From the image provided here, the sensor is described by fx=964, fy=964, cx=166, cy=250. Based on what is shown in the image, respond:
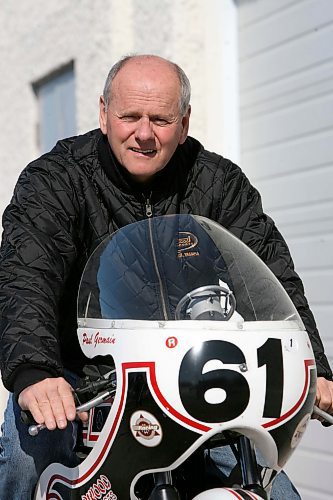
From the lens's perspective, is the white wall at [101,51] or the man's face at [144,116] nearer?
the man's face at [144,116]

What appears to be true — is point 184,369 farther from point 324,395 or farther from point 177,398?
point 324,395

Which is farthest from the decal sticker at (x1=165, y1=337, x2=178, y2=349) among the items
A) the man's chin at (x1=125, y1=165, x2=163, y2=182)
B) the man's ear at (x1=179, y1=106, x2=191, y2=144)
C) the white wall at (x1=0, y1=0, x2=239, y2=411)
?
the white wall at (x1=0, y1=0, x2=239, y2=411)

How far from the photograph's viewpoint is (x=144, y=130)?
2.56m

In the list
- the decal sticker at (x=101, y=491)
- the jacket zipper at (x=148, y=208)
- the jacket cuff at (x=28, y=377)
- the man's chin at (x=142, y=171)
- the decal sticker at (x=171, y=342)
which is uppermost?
the man's chin at (x=142, y=171)

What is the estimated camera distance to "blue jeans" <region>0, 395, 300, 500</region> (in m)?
2.34

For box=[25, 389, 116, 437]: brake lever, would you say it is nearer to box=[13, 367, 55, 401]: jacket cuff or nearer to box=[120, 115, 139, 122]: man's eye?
box=[13, 367, 55, 401]: jacket cuff

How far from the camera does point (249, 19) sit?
5652 millimetres

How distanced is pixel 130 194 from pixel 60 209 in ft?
0.77

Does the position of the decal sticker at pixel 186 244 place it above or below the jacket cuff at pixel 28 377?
above

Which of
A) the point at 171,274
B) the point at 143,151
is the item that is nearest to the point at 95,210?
the point at 143,151

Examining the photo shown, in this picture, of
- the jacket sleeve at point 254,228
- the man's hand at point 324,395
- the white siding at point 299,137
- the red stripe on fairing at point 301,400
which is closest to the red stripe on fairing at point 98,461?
the red stripe on fairing at point 301,400

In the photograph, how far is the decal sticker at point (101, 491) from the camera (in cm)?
210

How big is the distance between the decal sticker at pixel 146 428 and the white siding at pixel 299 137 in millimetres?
3027

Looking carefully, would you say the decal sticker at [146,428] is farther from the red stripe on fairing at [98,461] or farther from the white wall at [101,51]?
the white wall at [101,51]
